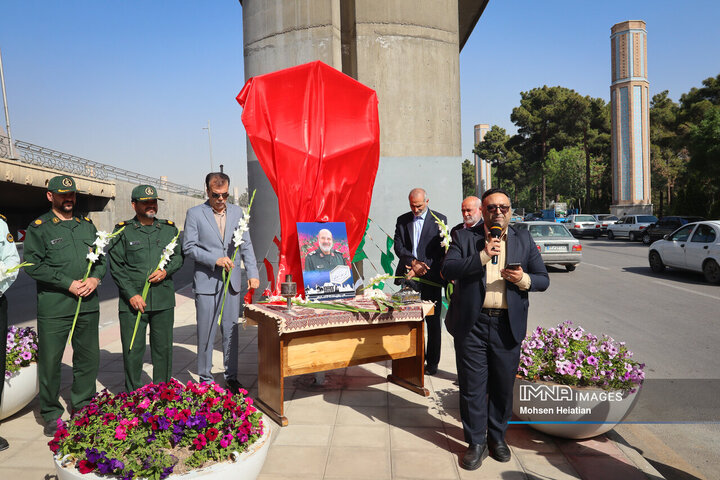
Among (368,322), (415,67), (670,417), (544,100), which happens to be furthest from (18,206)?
(544,100)

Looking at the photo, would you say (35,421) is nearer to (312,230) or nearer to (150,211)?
(150,211)

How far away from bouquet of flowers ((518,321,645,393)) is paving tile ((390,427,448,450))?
0.83 m

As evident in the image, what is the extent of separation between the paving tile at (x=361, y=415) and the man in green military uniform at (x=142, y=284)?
1.69 metres

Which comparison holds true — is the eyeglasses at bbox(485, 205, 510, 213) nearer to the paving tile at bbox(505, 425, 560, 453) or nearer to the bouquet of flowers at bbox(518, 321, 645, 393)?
the bouquet of flowers at bbox(518, 321, 645, 393)

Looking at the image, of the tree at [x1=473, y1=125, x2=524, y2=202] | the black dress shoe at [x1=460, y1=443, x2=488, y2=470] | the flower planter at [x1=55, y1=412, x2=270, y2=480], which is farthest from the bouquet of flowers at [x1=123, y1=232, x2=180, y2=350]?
the tree at [x1=473, y1=125, x2=524, y2=202]

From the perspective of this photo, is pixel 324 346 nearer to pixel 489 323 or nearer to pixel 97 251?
pixel 489 323

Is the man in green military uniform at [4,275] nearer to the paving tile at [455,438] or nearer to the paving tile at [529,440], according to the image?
the paving tile at [455,438]

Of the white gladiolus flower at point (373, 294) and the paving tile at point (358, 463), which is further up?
the white gladiolus flower at point (373, 294)

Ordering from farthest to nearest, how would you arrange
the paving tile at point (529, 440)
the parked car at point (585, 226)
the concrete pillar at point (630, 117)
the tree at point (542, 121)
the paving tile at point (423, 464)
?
the tree at point (542, 121) < the concrete pillar at point (630, 117) < the parked car at point (585, 226) < the paving tile at point (529, 440) < the paving tile at point (423, 464)

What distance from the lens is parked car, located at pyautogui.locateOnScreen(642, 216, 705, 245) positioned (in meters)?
23.6

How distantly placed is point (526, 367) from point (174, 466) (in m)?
2.66

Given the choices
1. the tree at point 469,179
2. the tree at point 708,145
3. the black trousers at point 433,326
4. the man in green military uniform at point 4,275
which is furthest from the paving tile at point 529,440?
the tree at point 469,179

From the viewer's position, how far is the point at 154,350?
4.55 m

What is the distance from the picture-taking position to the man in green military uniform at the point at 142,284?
4.40 m
